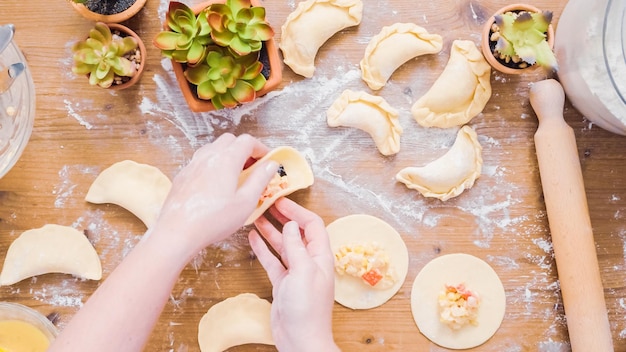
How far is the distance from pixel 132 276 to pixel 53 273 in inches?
16.9

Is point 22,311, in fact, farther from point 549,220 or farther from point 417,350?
point 549,220

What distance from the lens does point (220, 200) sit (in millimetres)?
976

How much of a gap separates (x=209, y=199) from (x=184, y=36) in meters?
0.31

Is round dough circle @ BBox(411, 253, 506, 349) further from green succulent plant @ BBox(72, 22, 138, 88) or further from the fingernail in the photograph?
green succulent plant @ BBox(72, 22, 138, 88)

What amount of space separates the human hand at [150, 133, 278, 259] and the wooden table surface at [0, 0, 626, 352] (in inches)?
8.3

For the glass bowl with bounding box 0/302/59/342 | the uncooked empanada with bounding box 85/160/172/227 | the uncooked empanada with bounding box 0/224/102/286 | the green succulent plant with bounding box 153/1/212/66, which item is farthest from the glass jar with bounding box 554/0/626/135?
the glass bowl with bounding box 0/302/59/342

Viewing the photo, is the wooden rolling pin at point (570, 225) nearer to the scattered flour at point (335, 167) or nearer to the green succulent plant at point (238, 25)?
the scattered flour at point (335, 167)

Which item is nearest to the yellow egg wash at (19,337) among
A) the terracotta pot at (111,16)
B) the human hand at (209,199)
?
the human hand at (209,199)

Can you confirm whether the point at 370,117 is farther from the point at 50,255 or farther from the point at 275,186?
the point at 50,255

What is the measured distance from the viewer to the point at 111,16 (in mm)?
1186

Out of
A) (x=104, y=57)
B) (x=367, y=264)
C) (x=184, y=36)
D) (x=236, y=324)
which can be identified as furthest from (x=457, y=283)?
(x=104, y=57)

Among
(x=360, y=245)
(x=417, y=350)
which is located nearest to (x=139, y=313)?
(x=360, y=245)

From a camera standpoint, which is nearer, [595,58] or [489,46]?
[595,58]

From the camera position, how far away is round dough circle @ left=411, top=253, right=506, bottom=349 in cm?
120
